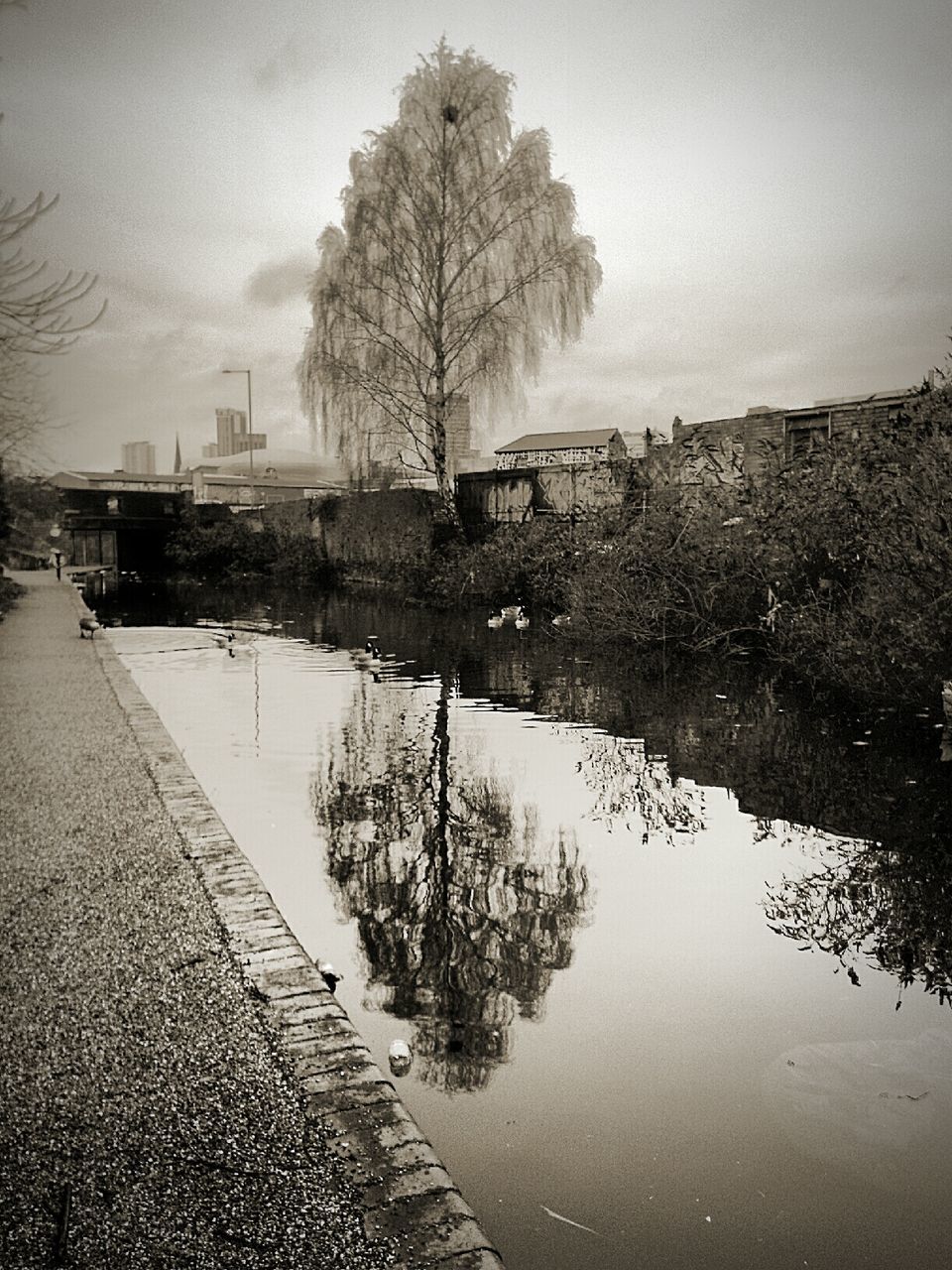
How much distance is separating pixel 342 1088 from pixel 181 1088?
444mm

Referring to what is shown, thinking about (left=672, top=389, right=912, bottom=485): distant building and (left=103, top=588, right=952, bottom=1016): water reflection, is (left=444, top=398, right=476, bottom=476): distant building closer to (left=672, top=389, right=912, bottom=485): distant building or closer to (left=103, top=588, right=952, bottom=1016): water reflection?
(left=672, top=389, right=912, bottom=485): distant building

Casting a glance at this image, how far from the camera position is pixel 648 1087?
9.70ft

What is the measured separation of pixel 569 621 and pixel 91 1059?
11657 mm

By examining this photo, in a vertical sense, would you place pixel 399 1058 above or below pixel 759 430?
below

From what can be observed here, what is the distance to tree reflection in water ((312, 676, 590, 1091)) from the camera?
3.36 metres

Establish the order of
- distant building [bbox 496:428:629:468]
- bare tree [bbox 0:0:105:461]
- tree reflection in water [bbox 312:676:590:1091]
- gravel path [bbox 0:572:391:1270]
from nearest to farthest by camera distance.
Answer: gravel path [bbox 0:572:391:1270] → tree reflection in water [bbox 312:676:590:1091] → bare tree [bbox 0:0:105:461] → distant building [bbox 496:428:629:468]

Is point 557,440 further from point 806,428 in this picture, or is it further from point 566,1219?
point 566,1219

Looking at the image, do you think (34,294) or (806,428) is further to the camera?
(806,428)

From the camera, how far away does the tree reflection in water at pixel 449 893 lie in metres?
3.36

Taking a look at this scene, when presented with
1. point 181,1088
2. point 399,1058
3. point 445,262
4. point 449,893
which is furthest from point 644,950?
point 445,262

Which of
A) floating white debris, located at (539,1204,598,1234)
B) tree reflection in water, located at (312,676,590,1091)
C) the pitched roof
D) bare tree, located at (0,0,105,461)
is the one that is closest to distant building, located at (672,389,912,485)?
tree reflection in water, located at (312,676,590,1091)

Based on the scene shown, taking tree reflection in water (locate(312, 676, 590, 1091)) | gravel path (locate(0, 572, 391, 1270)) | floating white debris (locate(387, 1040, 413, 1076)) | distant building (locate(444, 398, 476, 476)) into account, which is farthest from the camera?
distant building (locate(444, 398, 476, 476))

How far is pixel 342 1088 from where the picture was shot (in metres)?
2.70

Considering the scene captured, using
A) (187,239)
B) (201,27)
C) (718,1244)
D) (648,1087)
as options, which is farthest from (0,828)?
(187,239)
